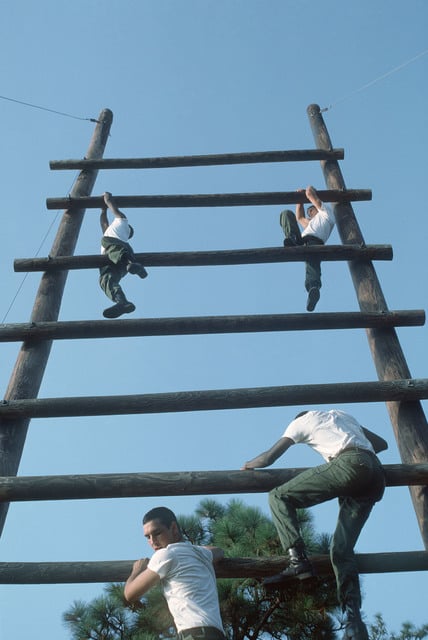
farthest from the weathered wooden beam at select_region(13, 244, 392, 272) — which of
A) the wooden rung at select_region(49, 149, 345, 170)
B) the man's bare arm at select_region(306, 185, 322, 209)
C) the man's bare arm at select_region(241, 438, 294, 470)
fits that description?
the man's bare arm at select_region(241, 438, 294, 470)

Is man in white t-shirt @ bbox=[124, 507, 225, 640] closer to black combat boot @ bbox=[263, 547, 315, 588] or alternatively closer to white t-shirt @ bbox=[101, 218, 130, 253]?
black combat boot @ bbox=[263, 547, 315, 588]

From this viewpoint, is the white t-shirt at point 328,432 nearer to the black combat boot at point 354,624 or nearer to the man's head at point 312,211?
the black combat boot at point 354,624

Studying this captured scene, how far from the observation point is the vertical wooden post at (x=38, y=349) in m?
3.10

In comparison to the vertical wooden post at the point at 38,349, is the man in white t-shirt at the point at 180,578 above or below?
below

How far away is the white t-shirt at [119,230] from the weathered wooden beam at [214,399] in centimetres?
200

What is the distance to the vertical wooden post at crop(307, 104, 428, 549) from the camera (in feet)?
10.1

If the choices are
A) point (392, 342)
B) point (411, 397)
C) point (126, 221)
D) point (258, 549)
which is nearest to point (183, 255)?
point (126, 221)

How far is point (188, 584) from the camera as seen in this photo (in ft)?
7.14

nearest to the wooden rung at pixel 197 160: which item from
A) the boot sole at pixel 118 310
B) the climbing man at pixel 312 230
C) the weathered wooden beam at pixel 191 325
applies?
the climbing man at pixel 312 230

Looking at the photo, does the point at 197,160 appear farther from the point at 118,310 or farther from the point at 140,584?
the point at 140,584

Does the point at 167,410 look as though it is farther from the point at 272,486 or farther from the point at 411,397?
the point at 411,397

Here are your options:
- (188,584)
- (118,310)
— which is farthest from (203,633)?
(118,310)

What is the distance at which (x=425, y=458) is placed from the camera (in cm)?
306

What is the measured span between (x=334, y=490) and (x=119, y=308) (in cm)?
219
